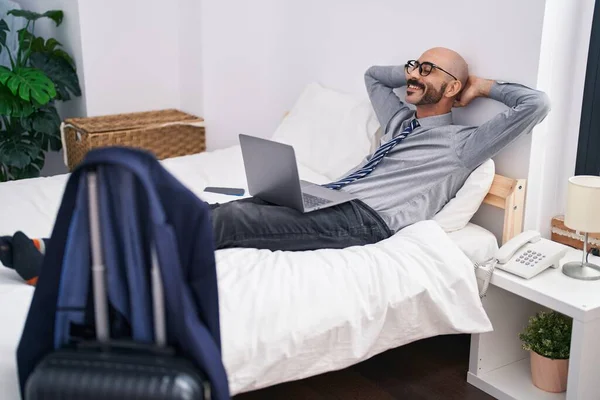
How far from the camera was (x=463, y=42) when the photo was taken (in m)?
2.48

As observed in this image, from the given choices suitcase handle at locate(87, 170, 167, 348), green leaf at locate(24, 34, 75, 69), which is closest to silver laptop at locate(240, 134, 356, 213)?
suitcase handle at locate(87, 170, 167, 348)

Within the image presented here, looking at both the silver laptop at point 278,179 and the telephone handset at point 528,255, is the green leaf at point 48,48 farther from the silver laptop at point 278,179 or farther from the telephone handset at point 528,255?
the telephone handset at point 528,255

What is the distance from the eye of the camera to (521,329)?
90.6 inches

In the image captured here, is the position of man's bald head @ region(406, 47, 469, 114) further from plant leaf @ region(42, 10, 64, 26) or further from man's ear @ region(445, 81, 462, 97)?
plant leaf @ region(42, 10, 64, 26)

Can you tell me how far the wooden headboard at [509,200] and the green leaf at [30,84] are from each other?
213 cm

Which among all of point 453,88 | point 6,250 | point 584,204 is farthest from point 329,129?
point 6,250

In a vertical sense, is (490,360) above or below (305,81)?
below

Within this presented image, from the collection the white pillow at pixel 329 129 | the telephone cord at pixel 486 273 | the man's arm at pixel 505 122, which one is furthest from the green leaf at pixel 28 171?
the telephone cord at pixel 486 273

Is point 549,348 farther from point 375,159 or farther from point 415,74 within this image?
point 415,74

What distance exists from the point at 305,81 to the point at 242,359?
6.51 feet

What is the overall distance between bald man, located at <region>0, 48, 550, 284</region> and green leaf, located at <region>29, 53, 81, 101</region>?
183 centimetres

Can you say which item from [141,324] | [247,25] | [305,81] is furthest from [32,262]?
[247,25]

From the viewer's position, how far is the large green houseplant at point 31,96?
3.38m

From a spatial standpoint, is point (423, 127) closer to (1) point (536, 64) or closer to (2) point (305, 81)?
(1) point (536, 64)
